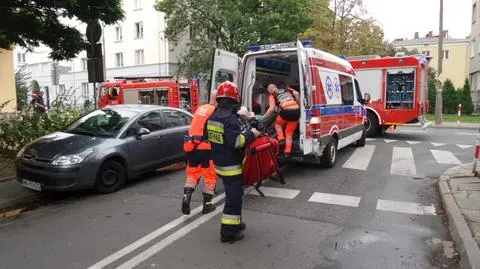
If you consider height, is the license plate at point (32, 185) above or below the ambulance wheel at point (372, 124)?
below

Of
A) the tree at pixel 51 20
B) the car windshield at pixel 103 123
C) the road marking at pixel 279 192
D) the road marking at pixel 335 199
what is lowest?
the road marking at pixel 335 199

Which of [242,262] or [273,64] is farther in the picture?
[273,64]

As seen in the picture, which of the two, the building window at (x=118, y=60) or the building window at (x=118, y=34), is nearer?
the building window at (x=118, y=34)

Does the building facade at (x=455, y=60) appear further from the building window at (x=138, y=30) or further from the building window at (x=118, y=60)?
the building window at (x=118, y=60)

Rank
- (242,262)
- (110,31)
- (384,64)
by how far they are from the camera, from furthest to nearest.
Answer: (110,31)
(384,64)
(242,262)

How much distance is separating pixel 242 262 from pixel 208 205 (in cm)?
173

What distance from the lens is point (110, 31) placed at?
40.4 m

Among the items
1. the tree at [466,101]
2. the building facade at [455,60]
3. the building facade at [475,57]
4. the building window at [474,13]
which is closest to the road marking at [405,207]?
the tree at [466,101]

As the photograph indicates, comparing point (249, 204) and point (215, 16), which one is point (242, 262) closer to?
point (249, 204)

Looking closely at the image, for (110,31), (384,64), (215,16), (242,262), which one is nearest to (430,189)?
(242,262)

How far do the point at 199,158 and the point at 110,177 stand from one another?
85.6 inches

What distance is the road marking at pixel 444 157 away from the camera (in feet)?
33.6

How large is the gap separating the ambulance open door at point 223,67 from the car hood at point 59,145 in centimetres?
228

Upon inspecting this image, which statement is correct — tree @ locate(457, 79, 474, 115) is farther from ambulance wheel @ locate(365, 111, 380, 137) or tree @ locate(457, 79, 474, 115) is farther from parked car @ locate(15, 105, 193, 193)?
parked car @ locate(15, 105, 193, 193)
